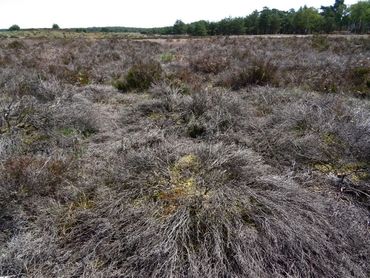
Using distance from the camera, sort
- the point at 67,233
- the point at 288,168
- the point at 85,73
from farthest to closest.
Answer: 1. the point at 85,73
2. the point at 288,168
3. the point at 67,233

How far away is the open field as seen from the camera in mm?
2094

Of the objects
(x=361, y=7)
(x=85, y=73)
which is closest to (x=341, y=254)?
(x=85, y=73)

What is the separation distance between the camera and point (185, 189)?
2701 millimetres

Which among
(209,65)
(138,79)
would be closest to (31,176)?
(138,79)

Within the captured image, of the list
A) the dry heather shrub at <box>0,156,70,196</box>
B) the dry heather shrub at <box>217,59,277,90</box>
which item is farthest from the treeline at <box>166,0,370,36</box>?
the dry heather shrub at <box>0,156,70,196</box>

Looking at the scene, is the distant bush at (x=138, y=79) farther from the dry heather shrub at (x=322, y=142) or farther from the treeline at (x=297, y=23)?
the treeline at (x=297, y=23)

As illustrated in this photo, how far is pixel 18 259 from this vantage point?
209 cm

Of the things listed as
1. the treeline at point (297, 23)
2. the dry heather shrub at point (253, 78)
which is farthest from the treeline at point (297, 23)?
the dry heather shrub at point (253, 78)

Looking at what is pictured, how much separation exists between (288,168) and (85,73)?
688cm

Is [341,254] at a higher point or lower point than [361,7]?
lower

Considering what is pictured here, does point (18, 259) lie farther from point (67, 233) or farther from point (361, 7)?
point (361, 7)

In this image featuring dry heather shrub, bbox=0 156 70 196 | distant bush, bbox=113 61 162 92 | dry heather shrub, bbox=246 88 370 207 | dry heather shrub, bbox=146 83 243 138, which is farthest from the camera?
distant bush, bbox=113 61 162 92

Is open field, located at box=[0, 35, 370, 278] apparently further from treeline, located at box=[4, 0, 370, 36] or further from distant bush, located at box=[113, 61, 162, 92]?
treeline, located at box=[4, 0, 370, 36]

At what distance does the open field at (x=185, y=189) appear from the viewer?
209 cm
